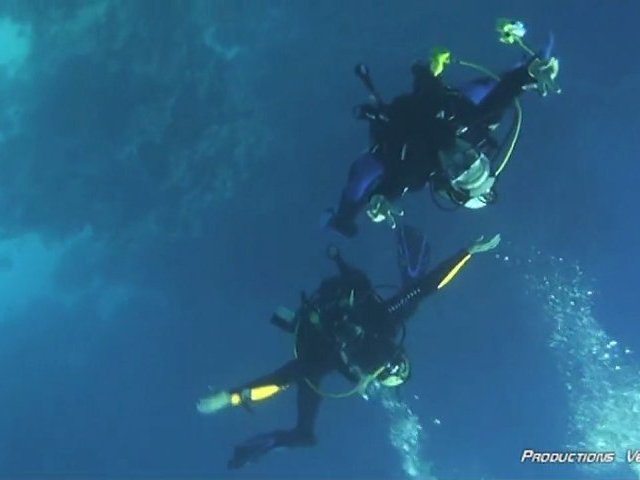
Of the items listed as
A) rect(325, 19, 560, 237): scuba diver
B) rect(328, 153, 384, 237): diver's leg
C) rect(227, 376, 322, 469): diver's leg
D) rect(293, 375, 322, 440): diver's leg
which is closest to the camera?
rect(325, 19, 560, 237): scuba diver

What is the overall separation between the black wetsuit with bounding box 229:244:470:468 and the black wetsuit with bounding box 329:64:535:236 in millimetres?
1434

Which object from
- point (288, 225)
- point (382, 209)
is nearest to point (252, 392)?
point (382, 209)

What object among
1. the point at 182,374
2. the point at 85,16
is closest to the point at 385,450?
the point at 182,374

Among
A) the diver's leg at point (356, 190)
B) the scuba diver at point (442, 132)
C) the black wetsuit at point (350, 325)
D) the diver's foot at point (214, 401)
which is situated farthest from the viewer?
the black wetsuit at point (350, 325)

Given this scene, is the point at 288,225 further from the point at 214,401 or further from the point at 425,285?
the point at 214,401

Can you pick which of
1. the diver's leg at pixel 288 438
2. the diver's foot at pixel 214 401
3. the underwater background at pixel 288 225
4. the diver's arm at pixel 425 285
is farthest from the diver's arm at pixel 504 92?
the underwater background at pixel 288 225

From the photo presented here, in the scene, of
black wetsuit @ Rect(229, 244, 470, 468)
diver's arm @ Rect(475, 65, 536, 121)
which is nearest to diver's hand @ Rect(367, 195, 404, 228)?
diver's arm @ Rect(475, 65, 536, 121)

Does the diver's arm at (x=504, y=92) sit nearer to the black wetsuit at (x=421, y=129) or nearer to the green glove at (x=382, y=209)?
the black wetsuit at (x=421, y=129)

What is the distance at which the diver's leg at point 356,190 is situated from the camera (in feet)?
24.4

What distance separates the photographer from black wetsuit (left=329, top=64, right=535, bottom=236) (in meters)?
6.92

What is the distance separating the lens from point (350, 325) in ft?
28.8

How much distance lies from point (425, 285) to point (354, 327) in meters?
1.11

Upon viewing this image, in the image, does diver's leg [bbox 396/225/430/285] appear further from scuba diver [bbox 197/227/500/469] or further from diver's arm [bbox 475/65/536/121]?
diver's arm [bbox 475/65/536/121]

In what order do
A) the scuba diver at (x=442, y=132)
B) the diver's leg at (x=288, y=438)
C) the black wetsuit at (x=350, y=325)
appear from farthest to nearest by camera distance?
the diver's leg at (x=288, y=438) → the black wetsuit at (x=350, y=325) → the scuba diver at (x=442, y=132)
